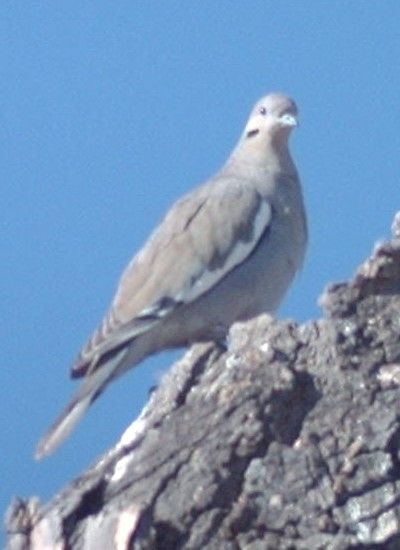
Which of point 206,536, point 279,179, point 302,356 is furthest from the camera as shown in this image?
point 279,179

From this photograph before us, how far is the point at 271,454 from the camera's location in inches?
128

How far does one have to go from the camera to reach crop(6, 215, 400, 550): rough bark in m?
3.16

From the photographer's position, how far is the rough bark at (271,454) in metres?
3.16

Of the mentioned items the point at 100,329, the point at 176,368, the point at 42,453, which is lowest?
the point at 176,368

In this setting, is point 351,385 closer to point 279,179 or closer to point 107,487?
point 107,487

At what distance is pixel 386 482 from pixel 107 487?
1.67 ft

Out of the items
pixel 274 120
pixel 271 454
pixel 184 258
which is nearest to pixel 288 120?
pixel 274 120

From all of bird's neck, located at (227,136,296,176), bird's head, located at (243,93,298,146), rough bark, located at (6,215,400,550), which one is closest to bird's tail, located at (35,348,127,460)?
bird's neck, located at (227,136,296,176)

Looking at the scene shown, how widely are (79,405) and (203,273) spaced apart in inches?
38.6

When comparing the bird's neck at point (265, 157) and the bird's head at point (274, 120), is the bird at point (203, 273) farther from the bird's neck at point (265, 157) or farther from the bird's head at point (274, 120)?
the bird's head at point (274, 120)

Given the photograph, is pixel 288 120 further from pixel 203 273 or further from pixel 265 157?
pixel 203 273

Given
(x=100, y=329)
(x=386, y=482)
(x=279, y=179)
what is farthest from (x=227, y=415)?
(x=279, y=179)

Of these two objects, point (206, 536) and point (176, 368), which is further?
point (176, 368)

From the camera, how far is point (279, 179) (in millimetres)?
7668
